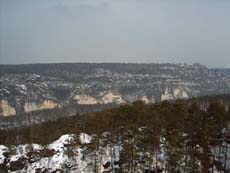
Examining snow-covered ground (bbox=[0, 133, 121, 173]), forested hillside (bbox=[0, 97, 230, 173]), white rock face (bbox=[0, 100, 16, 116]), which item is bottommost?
white rock face (bbox=[0, 100, 16, 116])

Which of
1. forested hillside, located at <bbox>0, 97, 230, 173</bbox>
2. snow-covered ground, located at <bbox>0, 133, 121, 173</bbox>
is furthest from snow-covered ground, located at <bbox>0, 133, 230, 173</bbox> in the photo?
forested hillside, located at <bbox>0, 97, 230, 173</bbox>

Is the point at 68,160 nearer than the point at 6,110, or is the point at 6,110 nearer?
the point at 68,160

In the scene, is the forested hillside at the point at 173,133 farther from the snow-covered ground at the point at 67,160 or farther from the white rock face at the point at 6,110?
the white rock face at the point at 6,110

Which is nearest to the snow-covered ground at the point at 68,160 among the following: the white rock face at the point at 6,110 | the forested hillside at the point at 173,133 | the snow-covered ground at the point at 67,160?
the snow-covered ground at the point at 67,160

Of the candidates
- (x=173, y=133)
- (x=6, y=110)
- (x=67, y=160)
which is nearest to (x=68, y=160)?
(x=67, y=160)

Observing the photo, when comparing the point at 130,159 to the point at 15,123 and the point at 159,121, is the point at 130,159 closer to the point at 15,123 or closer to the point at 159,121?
the point at 159,121

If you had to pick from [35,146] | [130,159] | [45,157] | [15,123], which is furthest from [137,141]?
[15,123]

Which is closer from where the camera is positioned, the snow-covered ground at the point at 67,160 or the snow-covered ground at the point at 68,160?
the snow-covered ground at the point at 68,160

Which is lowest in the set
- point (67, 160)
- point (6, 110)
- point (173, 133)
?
point (6, 110)

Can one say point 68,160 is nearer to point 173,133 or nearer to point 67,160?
point 67,160

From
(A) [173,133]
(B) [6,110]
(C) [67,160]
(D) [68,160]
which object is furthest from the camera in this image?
(B) [6,110]

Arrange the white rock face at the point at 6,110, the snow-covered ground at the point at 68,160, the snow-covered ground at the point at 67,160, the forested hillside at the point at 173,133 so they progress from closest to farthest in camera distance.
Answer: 1. the forested hillside at the point at 173,133
2. the snow-covered ground at the point at 68,160
3. the snow-covered ground at the point at 67,160
4. the white rock face at the point at 6,110

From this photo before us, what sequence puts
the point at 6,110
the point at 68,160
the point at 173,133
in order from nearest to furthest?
the point at 173,133, the point at 68,160, the point at 6,110

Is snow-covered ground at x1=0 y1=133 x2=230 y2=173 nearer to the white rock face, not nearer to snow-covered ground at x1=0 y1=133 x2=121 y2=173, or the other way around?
snow-covered ground at x1=0 y1=133 x2=121 y2=173
